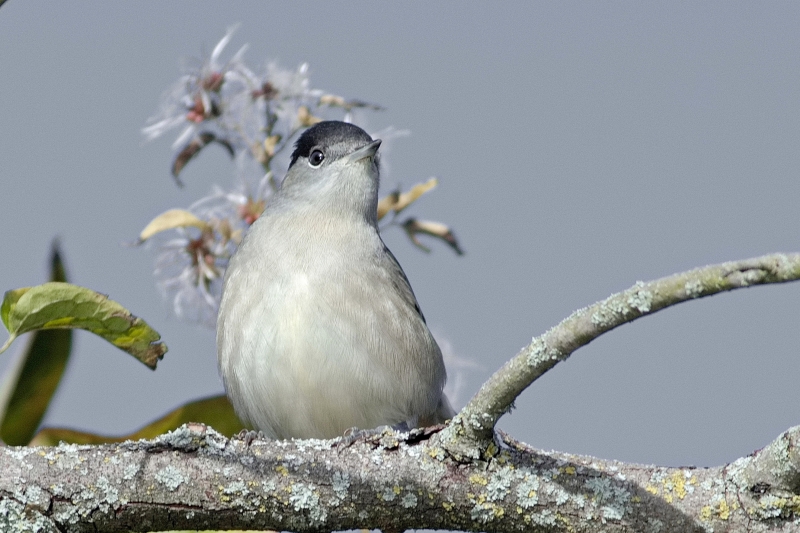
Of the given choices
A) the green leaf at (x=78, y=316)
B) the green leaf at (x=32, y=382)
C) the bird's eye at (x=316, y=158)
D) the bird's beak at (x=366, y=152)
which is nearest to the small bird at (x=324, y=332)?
the bird's beak at (x=366, y=152)

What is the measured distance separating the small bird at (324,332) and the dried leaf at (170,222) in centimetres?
70

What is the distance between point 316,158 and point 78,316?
2.94m

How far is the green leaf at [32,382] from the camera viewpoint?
3904mm

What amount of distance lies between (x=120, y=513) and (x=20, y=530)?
0.32 metres

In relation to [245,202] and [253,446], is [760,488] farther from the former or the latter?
[245,202]

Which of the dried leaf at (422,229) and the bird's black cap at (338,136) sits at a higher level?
the bird's black cap at (338,136)

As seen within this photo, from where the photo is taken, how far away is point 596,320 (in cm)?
248

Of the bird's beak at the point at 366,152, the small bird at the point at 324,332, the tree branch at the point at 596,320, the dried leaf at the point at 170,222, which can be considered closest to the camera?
the tree branch at the point at 596,320

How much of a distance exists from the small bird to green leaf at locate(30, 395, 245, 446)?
0.58 metres

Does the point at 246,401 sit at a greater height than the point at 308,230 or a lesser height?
lesser

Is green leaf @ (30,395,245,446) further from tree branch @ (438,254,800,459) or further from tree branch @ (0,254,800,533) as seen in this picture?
tree branch @ (438,254,800,459)

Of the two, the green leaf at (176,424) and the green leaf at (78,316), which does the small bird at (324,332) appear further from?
the green leaf at (78,316)

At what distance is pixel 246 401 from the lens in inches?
197

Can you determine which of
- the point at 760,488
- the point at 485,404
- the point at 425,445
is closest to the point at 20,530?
the point at 425,445
